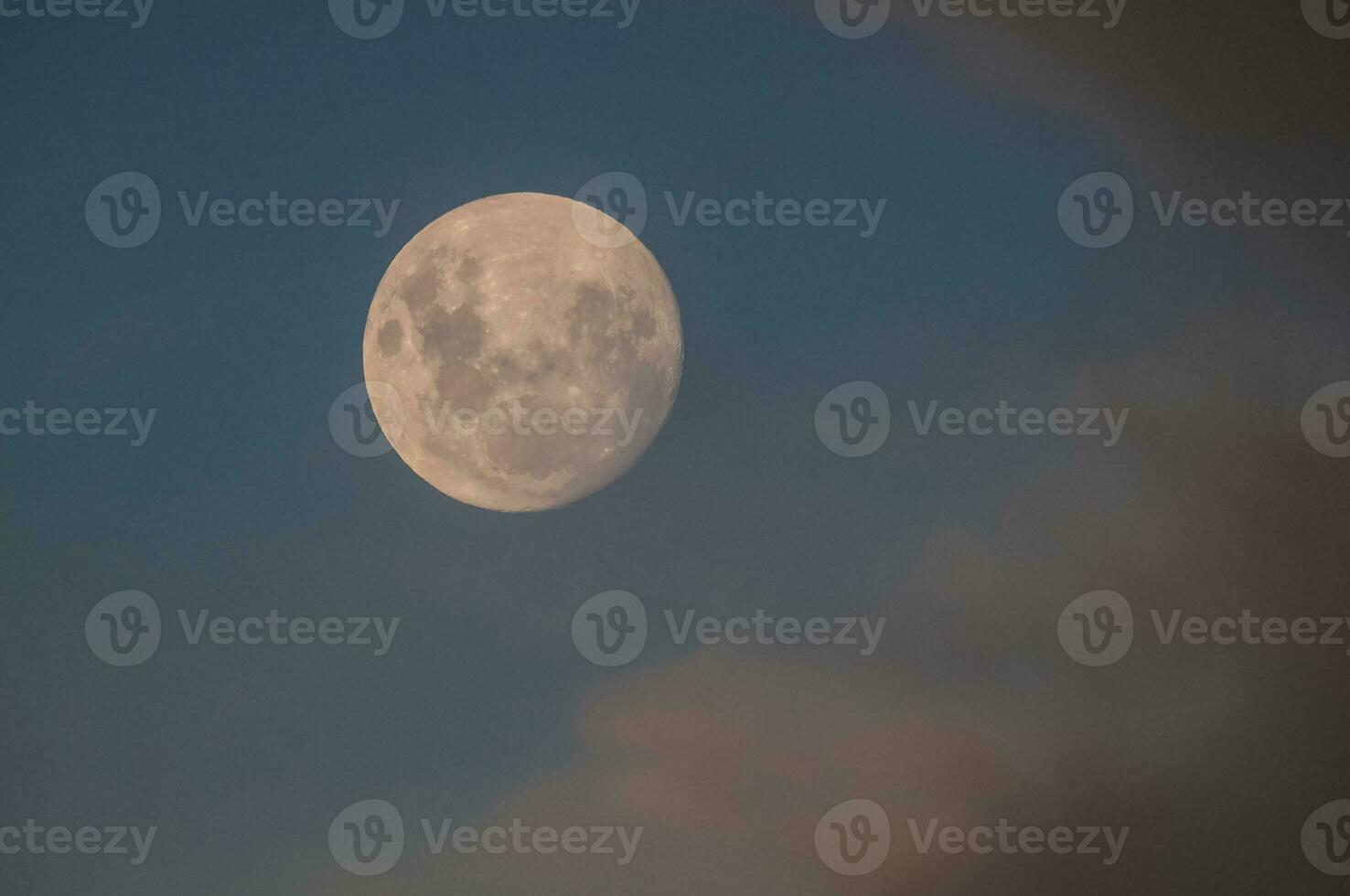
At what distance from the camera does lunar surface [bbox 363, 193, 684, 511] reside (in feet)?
12.9

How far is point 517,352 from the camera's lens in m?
3.92

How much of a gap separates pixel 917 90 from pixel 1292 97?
175 cm

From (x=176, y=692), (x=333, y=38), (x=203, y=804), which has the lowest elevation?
(x=203, y=804)

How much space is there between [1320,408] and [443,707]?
4.29 meters

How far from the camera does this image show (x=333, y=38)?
4.81 meters

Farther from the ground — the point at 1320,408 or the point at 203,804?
the point at 1320,408

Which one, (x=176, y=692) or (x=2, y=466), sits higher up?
(x=2, y=466)

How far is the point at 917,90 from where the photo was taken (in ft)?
15.8

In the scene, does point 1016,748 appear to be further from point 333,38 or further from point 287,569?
point 333,38

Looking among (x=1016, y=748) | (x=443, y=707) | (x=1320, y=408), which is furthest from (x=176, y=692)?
(x=1320, y=408)

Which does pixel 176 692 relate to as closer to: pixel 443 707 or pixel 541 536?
pixel 443 707

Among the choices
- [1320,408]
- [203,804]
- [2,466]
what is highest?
[1320,408]

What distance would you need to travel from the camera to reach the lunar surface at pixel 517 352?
155 inches

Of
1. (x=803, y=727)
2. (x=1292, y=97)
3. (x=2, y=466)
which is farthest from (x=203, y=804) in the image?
(x=1292, y=97)
